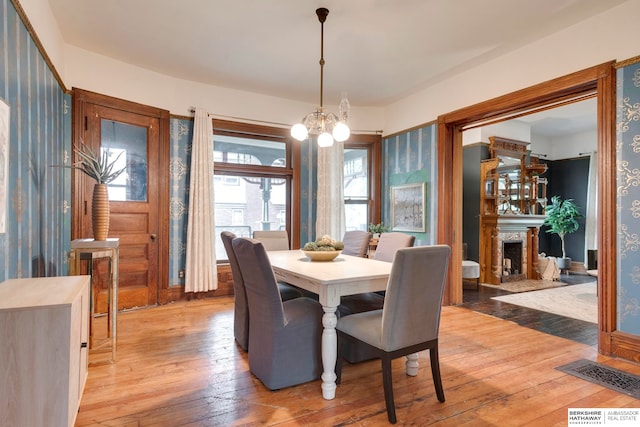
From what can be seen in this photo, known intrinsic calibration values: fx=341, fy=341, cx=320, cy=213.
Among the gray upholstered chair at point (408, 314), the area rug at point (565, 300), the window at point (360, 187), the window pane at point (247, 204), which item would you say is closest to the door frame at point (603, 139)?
the area rug at point (565, 300)

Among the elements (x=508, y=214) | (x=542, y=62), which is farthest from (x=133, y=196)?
(x=508, y=214)

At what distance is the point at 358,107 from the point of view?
5.41 m

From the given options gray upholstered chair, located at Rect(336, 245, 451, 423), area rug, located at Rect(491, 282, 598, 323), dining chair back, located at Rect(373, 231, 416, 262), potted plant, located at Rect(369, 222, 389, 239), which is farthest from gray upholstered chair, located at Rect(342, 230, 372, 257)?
area rug, located at Rect(491, 282, 598, 323)

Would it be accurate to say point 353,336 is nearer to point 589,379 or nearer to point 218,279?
point 589,379

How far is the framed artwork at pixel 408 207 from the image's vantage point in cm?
468

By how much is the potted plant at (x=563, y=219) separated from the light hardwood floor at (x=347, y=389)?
15.6 feet

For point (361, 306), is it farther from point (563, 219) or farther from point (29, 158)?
point (563, 219)

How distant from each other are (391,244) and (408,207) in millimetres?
1826

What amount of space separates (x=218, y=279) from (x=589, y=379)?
13.2 feet

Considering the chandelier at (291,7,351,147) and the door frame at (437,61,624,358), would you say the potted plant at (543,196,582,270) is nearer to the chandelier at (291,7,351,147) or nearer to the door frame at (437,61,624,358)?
the door frame at (437,61,624,358)

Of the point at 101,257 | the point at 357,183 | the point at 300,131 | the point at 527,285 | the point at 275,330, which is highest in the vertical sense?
the point at 300,131

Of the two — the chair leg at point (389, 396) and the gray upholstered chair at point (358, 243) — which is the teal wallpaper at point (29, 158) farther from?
the gray upholstered chair at point (358, 243)

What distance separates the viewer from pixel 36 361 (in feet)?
4.34

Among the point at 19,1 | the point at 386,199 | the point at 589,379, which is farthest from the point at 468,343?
the point at 19,1
